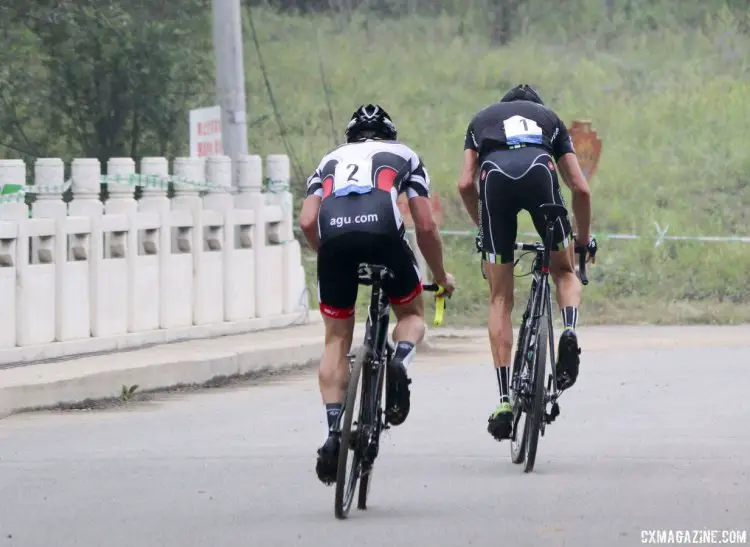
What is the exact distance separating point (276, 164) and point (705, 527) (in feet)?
34.4

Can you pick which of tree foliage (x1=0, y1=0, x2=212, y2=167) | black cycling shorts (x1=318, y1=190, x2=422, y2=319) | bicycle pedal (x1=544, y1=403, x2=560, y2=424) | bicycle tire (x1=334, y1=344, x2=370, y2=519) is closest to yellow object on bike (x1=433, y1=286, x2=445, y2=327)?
black cycling shorts (x1=318, y1=190, x2=422, y2=319)

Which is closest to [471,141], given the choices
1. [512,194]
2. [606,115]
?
[512,194]

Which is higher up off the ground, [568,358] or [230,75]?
[230,75]

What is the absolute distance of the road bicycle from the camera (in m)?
9.69

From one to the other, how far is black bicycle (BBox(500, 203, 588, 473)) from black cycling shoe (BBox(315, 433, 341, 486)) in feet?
4.79

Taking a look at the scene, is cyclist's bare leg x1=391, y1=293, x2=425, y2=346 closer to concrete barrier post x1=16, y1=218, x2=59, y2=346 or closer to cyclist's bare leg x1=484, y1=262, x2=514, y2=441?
cyclist's bare leg x1=484, y1=262, x2=514, y2=441

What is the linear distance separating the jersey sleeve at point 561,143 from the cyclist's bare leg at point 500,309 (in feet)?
2.12

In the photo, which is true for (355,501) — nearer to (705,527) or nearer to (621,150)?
(705,527)

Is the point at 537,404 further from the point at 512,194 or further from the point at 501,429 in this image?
the point at 512,194

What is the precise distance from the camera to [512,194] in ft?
33.2

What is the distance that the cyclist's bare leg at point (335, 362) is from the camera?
8.98 meters

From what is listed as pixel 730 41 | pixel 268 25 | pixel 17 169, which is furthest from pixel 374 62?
pixel 17 169

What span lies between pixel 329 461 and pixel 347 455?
0.50ft

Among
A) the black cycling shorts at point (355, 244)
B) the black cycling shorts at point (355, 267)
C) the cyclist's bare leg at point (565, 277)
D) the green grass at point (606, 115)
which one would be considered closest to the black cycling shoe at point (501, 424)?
the cyclist's bare leg at point (565, 277)
